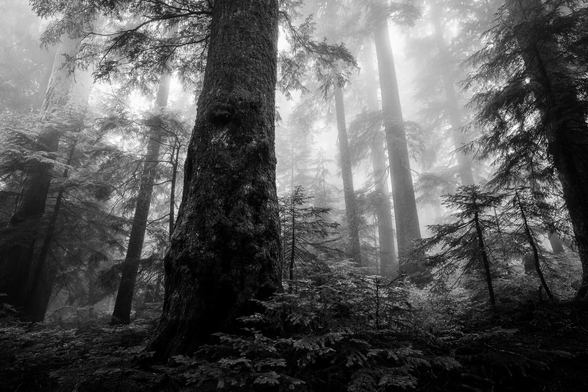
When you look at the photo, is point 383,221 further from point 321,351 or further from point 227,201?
point 321,351

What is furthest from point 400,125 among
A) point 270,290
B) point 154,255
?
point 270,290

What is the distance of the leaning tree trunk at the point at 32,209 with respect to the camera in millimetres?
7973

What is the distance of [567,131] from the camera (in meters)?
4.91

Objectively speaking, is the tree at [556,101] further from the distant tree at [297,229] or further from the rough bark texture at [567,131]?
the distant tree at [297,229]

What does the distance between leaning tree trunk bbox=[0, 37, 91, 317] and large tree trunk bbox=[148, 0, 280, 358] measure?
237 inches

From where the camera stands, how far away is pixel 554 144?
16.4 ft

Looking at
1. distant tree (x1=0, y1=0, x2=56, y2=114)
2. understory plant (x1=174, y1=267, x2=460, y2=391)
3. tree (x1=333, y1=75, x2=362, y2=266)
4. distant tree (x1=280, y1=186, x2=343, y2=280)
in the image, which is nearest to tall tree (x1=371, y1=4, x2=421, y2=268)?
tree (x1=333, y1=75, x2=362, y2=266)

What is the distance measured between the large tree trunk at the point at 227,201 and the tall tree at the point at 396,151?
23.8ft

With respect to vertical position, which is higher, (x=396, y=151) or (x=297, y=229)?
(x=396, y=151)

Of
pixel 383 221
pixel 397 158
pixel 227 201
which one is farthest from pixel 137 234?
pixel 383 221

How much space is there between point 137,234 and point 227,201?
7026mm

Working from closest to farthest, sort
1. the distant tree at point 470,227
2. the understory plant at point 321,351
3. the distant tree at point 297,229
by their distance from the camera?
1. the understory plant at point 321,351
2. the distant tree at point 470,227
3. the distant tree at point 297,229

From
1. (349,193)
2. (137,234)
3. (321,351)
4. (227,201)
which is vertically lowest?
(321,351)

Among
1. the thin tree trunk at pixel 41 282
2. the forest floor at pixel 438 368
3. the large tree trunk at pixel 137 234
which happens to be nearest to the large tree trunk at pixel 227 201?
the forest floor at pixel 438 368
